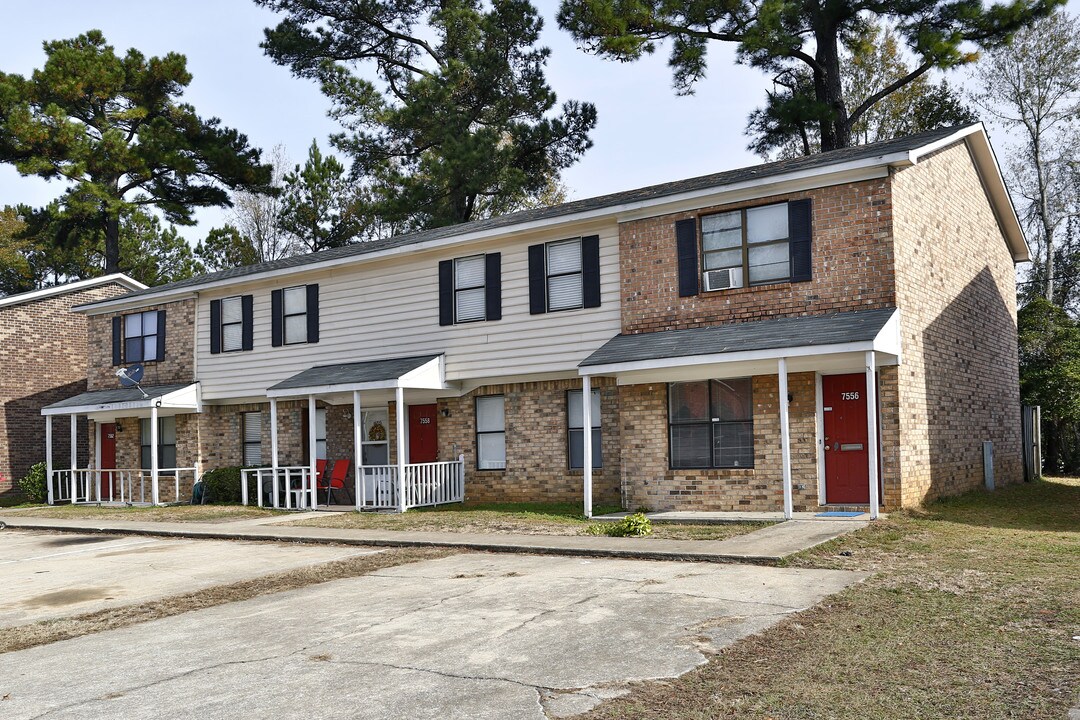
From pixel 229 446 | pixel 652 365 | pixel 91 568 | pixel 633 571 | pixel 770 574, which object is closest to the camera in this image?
pixel 770 574

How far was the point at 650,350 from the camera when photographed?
49.7 ft

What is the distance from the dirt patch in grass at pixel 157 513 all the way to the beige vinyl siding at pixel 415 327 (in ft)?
9.89

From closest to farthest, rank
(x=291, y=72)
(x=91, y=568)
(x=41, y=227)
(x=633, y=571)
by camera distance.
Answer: (x=633, y=571) → (x=91, y=568) → (x=291, y=72) → (x=41, y=227)

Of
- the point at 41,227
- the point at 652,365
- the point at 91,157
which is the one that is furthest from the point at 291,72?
the point at 652,365

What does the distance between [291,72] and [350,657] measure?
31.2 metres

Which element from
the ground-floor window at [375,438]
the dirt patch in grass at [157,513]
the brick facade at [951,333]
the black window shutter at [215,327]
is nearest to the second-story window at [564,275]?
the ground-floor window at [375,438]

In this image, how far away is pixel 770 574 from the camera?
965cm

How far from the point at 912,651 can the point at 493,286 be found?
1307cm

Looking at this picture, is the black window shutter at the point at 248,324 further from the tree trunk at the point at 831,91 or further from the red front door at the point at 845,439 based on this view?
the tree trunk at the point at 831,91

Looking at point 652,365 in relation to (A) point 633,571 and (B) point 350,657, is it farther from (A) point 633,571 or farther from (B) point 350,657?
(B) point 350,657

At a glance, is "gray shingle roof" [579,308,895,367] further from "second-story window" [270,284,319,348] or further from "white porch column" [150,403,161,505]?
"white porch column" [150,403,161,505]

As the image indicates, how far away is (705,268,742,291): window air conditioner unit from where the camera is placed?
611 inches

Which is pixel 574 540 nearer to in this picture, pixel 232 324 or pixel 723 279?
pixel 723 279

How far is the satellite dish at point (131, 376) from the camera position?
23.6 meters
